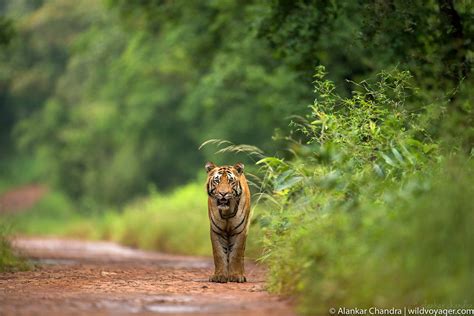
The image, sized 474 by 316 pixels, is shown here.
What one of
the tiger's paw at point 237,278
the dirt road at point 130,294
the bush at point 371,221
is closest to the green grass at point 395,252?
the bush at point 371,221

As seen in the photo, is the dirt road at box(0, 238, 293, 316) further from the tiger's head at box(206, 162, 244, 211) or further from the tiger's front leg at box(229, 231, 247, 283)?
the tiger's head at box(206, 162, 244, 211)

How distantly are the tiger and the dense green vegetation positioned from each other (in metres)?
0.35

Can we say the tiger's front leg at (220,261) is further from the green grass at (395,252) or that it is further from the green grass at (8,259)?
the green grass at (8,259)

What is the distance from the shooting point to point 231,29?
28.0 m

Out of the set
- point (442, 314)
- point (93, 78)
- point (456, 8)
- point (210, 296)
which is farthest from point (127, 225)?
point (442, 314)

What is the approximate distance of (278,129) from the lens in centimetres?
1273

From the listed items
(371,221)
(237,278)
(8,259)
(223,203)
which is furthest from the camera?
(8,259)

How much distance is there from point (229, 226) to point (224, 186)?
1.67 ft

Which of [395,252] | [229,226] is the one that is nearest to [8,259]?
[229,226]

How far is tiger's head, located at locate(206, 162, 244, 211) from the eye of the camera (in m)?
11.0

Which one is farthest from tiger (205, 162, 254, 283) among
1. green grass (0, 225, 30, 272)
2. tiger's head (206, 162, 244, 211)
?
green grass (0, 225, 30, 272)

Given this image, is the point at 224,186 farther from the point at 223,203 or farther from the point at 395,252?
the point at 395,252

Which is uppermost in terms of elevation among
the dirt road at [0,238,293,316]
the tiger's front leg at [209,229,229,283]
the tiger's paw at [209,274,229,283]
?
the tiger's front leg at [209,229,229,283]

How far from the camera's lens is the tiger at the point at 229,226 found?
36.7 ft
